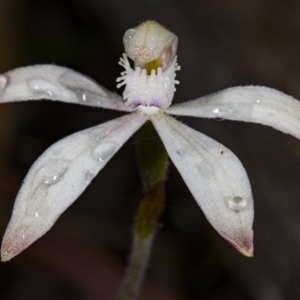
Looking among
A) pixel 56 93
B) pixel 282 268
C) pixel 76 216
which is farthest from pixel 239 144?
pixel 56 93

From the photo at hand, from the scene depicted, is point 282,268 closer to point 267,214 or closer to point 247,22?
point 267,214

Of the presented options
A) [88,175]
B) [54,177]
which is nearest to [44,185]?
[54,177]

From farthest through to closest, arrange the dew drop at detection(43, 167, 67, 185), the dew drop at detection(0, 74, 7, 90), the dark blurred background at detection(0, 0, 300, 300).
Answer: the dark blurred background at detection(0, 0, 300, 300)
the dew drop at detection(0, 74, 7, 90)
the dew drop at detection(43, 167, 67, 185)

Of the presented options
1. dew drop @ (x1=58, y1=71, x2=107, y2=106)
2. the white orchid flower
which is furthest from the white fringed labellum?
dew drop @ (x1=58, y1=71, x2=107, y2=106)

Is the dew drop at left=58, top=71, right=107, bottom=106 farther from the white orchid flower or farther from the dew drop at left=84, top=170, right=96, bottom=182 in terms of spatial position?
the dew drop at left=84, top=170, right=96, bottom=182

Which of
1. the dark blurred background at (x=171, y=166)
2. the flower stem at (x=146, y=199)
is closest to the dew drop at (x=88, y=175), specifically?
the flower stem at (x=146, y=199)

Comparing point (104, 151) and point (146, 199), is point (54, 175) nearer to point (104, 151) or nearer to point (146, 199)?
point (104, 151)

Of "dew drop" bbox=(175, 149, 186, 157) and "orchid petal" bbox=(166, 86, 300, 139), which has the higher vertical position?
"orchid petal" bbox=(166, 86, 300, 139)

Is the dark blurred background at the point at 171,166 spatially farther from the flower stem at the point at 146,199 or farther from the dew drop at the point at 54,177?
the dew drop at the point at 54,177
